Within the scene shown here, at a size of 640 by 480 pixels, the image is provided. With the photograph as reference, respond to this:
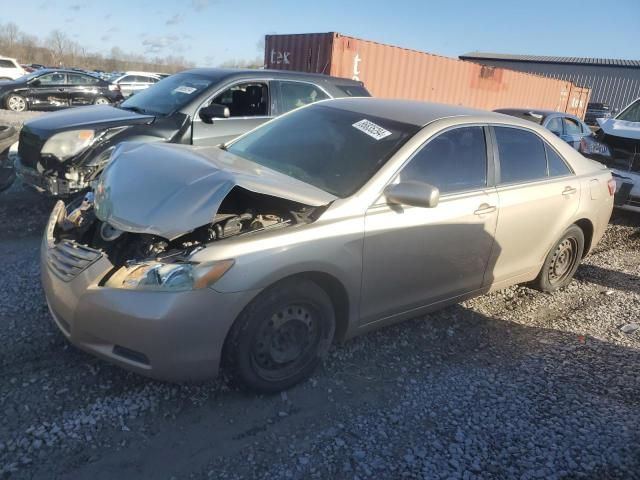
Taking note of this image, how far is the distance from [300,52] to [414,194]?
10854mm

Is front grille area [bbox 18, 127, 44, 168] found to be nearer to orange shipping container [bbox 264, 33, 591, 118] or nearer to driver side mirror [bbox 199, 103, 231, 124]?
driver side mirror [bbox 199, 103, 231, 124]

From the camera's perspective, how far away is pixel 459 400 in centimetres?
313

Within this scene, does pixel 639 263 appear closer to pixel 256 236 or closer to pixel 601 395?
pixel 601 395

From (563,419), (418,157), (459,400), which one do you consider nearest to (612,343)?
(563,419)

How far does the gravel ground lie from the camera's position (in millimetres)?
2465

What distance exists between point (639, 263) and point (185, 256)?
5.80m

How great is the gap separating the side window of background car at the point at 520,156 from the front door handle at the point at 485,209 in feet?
0.94

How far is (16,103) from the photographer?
53.8 ft

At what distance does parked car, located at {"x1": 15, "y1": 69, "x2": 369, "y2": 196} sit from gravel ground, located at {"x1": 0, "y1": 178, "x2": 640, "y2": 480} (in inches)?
66.7

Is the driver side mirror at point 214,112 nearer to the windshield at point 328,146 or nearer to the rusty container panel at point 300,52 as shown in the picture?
the windshield at point 328,146

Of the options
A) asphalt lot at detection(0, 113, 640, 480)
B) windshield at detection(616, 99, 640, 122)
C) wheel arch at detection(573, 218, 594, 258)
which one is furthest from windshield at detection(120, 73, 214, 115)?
windshield at detection(616, 99, 640, 122)

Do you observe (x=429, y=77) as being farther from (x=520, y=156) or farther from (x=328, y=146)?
(x=328, y=146)

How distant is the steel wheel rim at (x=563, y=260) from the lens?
4789mm


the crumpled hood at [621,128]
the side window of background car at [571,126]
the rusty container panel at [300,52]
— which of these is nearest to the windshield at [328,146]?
the crumpled hood at [621,128]
